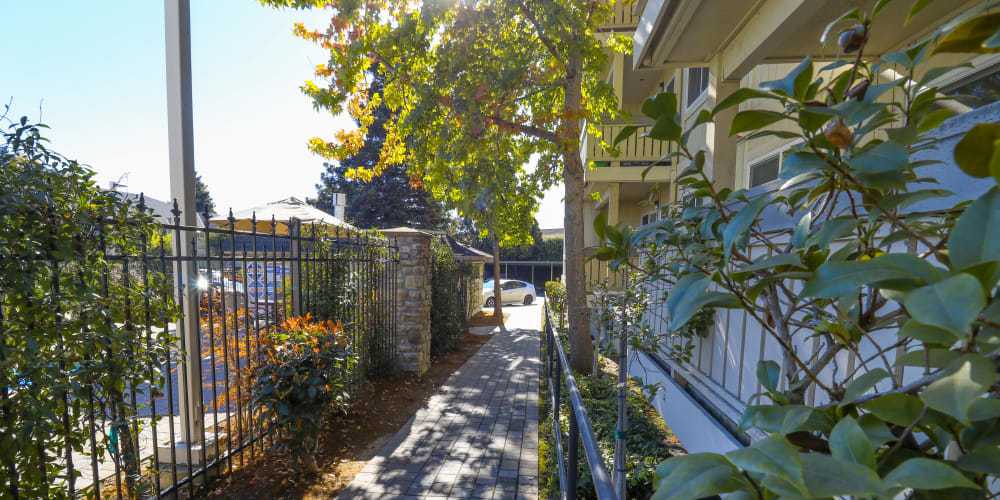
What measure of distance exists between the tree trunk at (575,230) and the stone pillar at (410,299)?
2.23 m

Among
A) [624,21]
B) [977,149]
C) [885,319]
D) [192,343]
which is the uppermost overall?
[624,21]

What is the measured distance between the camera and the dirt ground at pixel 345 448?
3.09 m

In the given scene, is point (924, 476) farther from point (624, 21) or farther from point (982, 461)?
point (624, 21)

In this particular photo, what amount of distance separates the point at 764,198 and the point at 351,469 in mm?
3815

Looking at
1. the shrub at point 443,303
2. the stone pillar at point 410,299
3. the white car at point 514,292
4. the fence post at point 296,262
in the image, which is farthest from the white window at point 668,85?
the white car at point 514,292

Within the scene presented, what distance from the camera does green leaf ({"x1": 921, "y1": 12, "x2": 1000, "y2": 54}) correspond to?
477 mm

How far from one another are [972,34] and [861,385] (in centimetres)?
44

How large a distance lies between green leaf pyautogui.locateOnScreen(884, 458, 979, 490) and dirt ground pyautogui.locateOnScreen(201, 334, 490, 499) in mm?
3574

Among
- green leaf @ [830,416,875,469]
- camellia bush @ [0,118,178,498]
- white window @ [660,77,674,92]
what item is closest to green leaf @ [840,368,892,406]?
green leaf @ [830,416,875,469]

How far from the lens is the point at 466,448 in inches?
154

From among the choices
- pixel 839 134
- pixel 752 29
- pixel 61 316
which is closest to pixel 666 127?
pixel 839 134

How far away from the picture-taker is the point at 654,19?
3.56 meters

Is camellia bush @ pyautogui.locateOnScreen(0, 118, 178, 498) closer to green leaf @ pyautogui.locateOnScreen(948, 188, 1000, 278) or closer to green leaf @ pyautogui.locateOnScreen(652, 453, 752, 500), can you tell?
green leaf @ pyautogui.locateOnScreen(652, 453, 752, 500)

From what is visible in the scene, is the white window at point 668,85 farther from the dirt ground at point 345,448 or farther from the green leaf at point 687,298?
the green leaf at point 687,298
